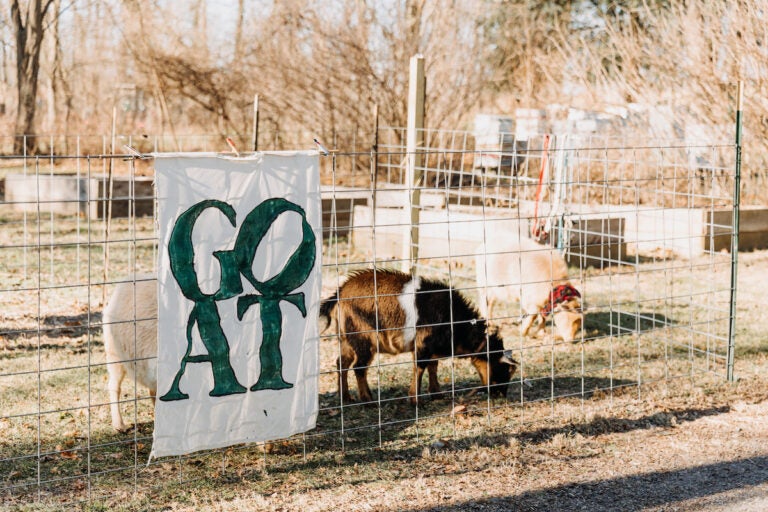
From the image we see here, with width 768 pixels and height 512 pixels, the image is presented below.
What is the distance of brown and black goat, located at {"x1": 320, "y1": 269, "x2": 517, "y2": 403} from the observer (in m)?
6.31

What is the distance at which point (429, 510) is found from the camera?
4.63m

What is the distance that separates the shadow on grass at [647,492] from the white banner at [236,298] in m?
1.14

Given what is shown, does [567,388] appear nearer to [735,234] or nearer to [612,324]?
[735,234]

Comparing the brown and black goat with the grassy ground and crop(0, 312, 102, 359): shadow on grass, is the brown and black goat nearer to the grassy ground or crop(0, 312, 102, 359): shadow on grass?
the grassy ground

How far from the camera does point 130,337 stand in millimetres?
5559

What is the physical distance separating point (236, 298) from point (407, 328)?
180 cm

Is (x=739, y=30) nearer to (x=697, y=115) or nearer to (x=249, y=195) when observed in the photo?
(x=697, y=115)

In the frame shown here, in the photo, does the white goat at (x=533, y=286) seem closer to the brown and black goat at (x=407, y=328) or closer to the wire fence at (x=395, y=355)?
the wire fence at (x=395, y=355)

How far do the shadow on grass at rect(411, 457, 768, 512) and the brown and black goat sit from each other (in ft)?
4.83

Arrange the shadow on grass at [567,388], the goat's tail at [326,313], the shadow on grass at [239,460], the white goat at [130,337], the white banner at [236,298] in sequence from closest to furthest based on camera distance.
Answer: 1. the white banner at [236,298]
2. the shadow on grass at [239,460]
3. the white goat at [130,337]
4. the goat's tail at [326,313]
5. the shadow on grass at [567,388]

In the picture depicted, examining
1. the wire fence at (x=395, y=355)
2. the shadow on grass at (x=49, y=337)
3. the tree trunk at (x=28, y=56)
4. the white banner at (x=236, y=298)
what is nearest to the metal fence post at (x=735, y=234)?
the wire fence at (x=395, y=355)

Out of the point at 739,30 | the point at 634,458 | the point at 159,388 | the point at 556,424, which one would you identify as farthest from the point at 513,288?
the point at 739,30

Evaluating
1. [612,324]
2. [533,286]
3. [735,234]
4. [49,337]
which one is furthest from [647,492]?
[49,337]

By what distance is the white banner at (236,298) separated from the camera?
455 cm
